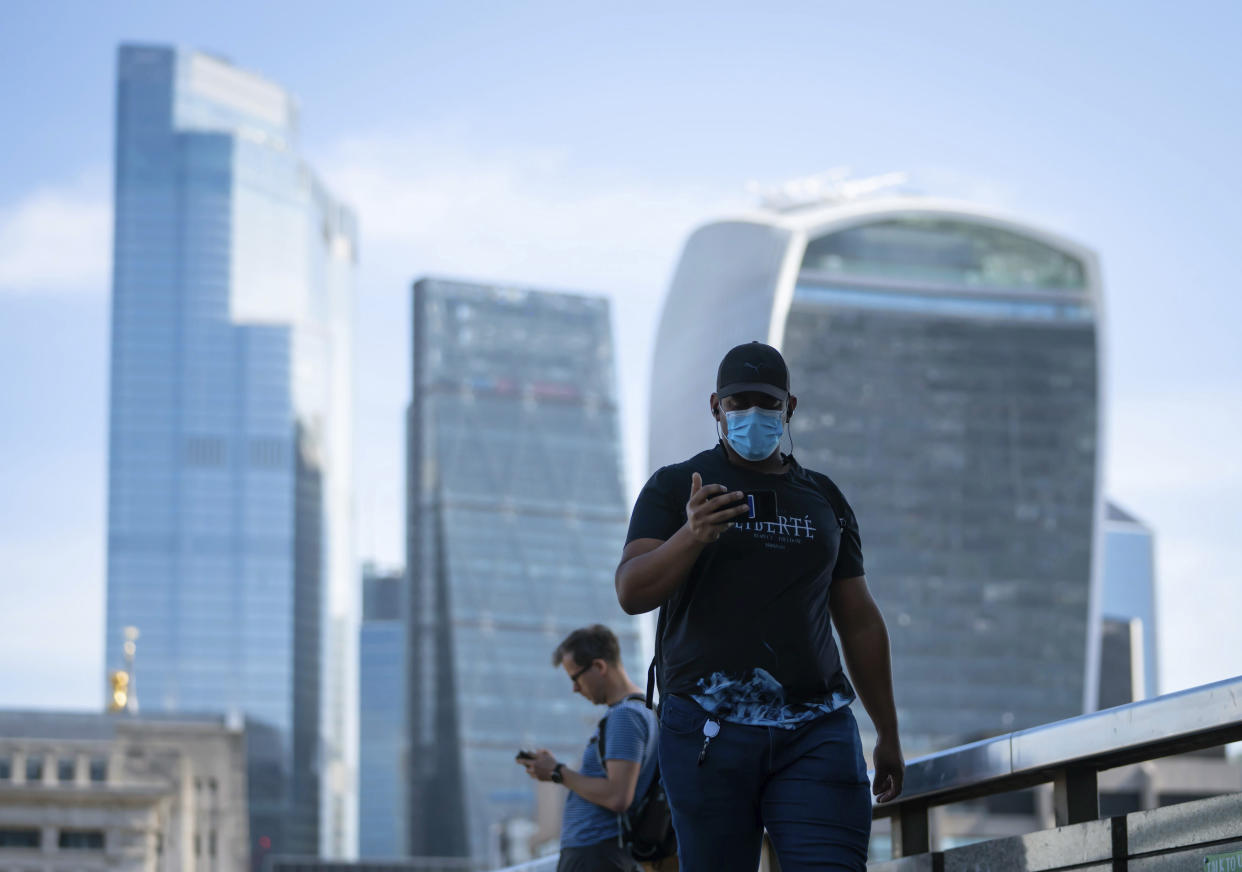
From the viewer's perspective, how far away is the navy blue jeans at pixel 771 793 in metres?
4.26

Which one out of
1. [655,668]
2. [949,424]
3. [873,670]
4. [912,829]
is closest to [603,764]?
[912,829]

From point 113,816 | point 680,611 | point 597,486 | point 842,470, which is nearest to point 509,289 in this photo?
point 597,486

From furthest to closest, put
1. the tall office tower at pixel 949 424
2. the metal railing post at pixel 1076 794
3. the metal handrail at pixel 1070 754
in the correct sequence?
the tall office tower at pixel 949 424, the metal railing post at pixel 1076 794, the metal handrail at pixel 1070 754

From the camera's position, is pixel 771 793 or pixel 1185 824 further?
pixel 771 793

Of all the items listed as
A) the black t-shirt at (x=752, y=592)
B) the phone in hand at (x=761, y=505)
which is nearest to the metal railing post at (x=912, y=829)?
the black t-shirt at (x=752, y=592)

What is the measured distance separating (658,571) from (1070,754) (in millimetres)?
1106

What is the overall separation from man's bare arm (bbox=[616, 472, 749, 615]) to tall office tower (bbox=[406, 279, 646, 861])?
500ft

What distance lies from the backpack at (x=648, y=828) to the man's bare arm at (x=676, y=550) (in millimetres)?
1847

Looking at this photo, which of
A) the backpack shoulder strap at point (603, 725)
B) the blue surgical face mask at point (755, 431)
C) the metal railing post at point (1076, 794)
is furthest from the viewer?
the backpack shoulder strap at point (603, 725)

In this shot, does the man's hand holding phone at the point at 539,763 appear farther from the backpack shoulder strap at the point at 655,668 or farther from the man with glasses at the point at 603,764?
the backpack shoulder strap at the point at 655,668

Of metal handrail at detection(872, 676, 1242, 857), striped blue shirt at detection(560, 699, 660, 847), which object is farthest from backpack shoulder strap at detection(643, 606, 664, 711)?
striped blue shirt at detection(560, 699, 660, 847)

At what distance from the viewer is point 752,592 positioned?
443 centimetres

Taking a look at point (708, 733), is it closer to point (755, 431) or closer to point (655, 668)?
point (655, 668)

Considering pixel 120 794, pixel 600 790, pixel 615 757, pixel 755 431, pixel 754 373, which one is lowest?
pixel 120 794
